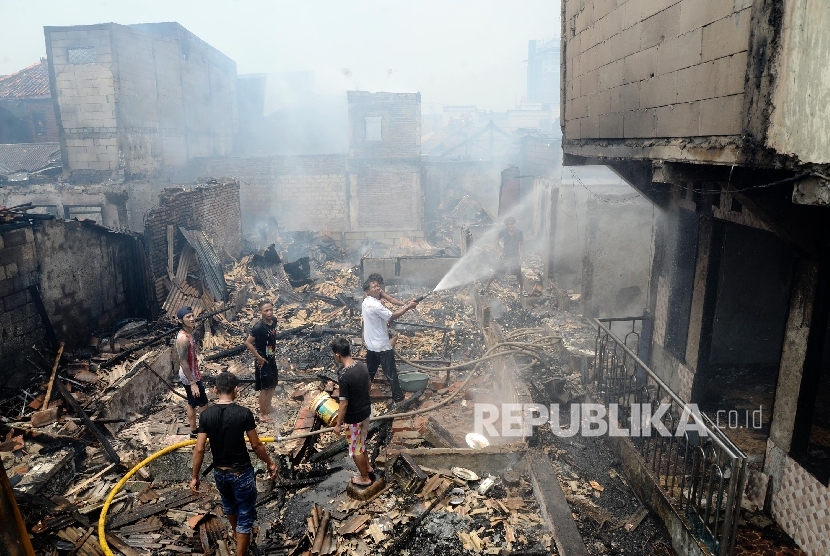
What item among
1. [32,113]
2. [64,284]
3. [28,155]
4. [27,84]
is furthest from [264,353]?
[27,84]

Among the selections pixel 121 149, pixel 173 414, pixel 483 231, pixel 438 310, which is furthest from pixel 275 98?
pixel 173 414

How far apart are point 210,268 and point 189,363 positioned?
26.4ft

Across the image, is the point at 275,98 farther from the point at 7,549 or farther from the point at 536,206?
the point at 7,549

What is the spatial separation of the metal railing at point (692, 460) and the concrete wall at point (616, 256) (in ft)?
14.0

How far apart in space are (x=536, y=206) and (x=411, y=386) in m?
11.8

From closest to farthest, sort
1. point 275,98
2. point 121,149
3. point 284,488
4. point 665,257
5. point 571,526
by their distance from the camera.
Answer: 1. point 571,526
2. point 284,488
3. point 665,257
4. point 121,149
5. point 275,98

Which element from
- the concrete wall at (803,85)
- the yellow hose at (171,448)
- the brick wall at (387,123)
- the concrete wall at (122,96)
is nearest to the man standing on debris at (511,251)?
the yellow hose at (171,448)

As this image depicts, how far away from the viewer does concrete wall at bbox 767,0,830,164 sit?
3322 millimetres

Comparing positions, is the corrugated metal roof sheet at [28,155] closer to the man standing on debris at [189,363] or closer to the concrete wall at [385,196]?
the concrete wall at [385,196]

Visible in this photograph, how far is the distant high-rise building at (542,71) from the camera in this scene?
8400 cm

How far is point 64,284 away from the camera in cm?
993

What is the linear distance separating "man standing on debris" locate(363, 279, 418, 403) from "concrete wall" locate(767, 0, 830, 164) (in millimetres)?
5672

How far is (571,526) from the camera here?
5301 mm

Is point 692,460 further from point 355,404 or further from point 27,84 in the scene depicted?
point 27,84
